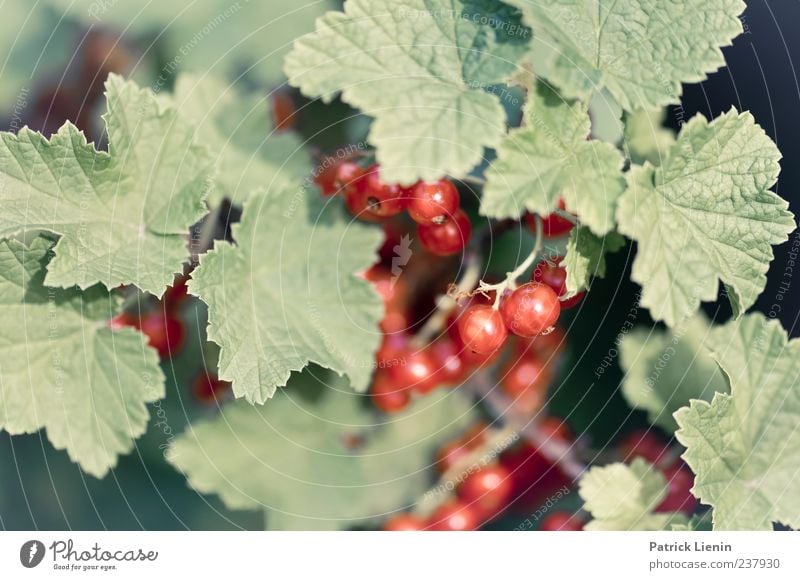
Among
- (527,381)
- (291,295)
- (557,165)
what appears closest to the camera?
(557,165)

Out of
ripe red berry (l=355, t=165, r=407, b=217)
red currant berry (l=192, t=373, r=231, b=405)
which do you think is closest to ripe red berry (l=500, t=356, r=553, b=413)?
ripe red berry (l=355, t=165, r=407, b=217)

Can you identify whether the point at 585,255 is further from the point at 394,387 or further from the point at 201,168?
the point at 201,168

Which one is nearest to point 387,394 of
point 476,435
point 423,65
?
point 476,435

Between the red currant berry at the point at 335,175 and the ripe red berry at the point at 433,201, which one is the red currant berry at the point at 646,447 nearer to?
the ripe red berry at the point at 433,201


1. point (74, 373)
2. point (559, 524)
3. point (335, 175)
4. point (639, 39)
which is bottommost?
point (559, 524)

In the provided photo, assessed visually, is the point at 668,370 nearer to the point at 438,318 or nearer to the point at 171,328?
the point at 438,318

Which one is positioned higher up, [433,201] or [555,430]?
[433,201]
